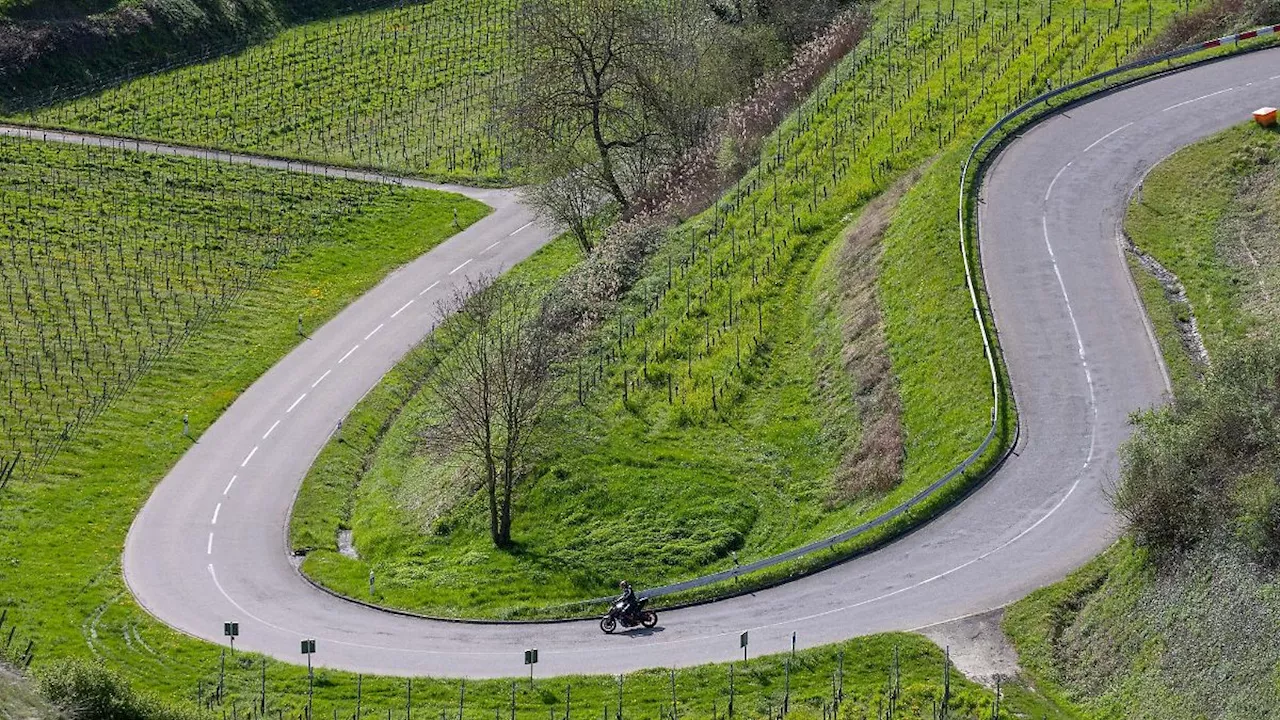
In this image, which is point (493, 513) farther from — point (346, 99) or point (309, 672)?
point (346, 99)

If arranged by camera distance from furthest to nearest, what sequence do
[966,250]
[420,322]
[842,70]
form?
[842,70] → [420,322] → [966,250]

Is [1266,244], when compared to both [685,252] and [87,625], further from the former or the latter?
[87,625]

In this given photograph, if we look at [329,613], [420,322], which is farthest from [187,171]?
[329,613]

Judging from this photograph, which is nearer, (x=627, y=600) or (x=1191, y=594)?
(x=1191, y=594)

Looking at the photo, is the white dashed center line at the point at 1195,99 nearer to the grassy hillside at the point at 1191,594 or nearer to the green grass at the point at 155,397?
the grassy hillside at the point at 1191,594

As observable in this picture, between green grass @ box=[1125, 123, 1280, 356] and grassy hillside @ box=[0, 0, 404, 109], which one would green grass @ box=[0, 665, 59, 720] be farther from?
grassy hillside @ box=[0, 0, 404, 109]

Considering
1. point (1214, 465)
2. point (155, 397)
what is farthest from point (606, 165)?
point (1214, 465)

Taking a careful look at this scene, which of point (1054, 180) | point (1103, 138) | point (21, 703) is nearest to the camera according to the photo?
point (21, 703)
